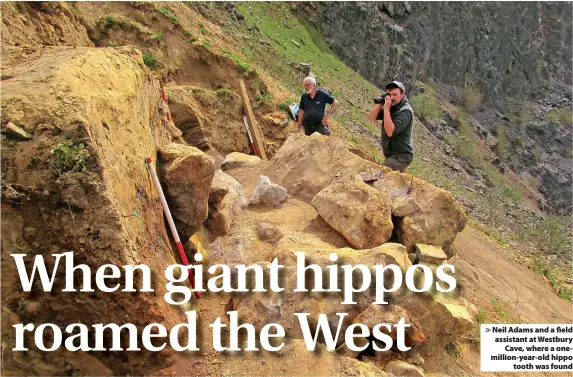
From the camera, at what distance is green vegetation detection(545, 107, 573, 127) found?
168ft

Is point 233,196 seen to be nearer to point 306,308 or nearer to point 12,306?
point 306,308

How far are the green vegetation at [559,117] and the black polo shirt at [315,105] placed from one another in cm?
5183

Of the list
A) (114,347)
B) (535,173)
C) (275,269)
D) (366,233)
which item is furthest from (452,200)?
(535,173)

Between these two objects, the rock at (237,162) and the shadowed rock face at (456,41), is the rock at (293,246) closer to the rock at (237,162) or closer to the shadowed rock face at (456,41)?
the rock at (237,162)

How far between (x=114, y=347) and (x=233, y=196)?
3076mm

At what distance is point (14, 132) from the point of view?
3.45 metres

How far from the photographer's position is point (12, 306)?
3547 mm

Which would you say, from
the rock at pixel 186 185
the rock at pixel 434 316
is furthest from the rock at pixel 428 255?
the rock at pixel 186 185

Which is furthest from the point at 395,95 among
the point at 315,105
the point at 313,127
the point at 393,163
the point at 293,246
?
the point at 293,246

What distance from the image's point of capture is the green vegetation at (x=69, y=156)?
11.5 feet

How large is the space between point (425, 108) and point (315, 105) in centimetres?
3171

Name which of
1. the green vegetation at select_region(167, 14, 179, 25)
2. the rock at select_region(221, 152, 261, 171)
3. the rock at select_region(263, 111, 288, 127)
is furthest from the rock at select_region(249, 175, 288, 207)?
the green vegetation at select_region(167, 14, 179, 25)

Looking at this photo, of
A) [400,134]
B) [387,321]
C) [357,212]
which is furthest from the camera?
[400,134]

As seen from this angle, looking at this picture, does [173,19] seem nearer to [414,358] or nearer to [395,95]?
[395,95]
